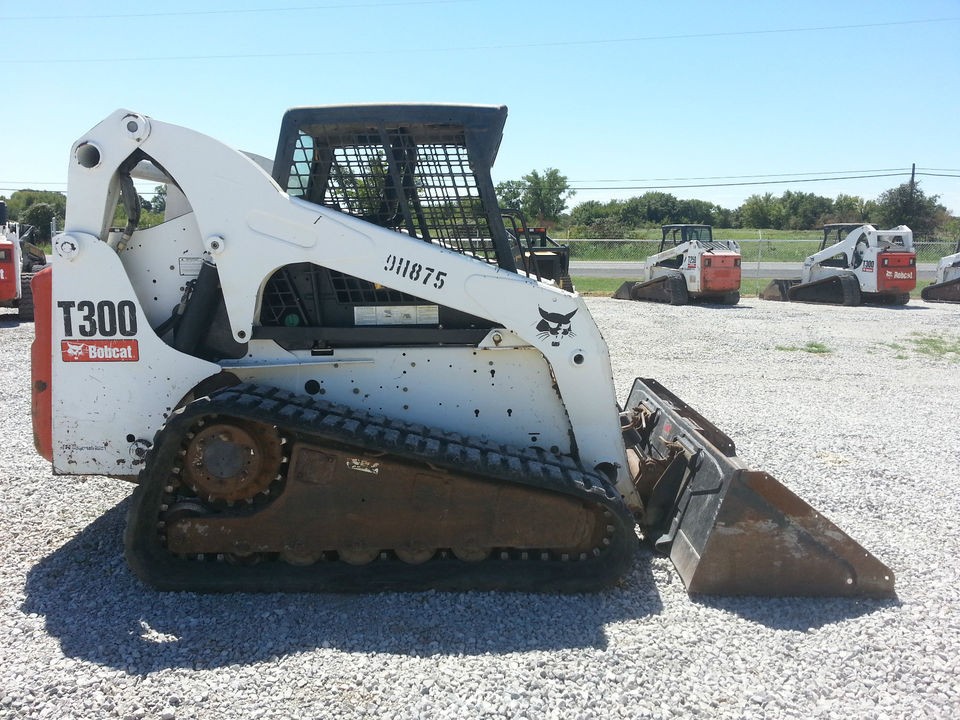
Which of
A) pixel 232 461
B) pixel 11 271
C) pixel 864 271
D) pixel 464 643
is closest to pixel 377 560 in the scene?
pixel 464 643

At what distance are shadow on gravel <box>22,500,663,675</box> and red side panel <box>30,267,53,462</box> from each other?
0.79 m

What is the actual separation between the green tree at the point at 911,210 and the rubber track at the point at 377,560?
5470 cm

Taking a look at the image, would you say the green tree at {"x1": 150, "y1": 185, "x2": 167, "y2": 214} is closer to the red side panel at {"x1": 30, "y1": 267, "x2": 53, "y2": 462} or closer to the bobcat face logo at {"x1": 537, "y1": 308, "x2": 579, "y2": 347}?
the red side panel at {"x1": 30, "y1": 267, "x2": 53, "y2": 462}

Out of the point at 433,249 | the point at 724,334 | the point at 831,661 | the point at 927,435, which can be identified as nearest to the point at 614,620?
the point at 831,661

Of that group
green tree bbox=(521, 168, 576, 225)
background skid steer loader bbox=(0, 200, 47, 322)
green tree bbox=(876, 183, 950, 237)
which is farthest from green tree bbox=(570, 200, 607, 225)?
background skid steer loader bbox=(0, 200, 47, 322)

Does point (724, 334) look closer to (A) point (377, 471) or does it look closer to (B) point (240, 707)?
(A) point (377, 471)

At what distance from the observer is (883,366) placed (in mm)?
12812

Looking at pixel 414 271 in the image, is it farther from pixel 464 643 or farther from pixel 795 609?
pixel 795 609

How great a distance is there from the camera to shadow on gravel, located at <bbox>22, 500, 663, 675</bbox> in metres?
3.67

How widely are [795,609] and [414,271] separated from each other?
2.74 meters

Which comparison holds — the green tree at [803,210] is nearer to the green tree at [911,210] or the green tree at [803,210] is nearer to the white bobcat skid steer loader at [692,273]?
the green tree at [911,210]

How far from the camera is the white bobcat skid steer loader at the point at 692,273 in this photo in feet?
74.3

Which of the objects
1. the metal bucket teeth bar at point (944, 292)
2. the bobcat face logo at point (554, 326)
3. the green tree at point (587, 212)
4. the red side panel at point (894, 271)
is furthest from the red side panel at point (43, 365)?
the green tree at point (587, 212)

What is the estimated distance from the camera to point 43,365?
15.1ft
